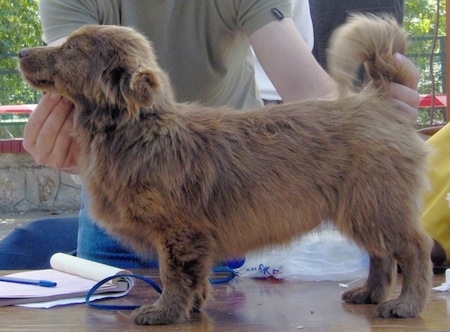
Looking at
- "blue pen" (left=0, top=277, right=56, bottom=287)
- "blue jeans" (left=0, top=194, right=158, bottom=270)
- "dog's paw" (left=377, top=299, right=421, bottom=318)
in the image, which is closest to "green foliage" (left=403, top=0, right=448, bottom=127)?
"blue jeans" (left=0, top=194, right=158, bottom=270)

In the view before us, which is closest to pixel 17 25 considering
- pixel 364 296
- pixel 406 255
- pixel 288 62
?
pixel 288 62

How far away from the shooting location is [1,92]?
11.3 meters

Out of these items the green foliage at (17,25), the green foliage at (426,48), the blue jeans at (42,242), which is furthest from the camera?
the green foliage at (17,25)

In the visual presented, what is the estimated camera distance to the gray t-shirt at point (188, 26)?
2.86 meters

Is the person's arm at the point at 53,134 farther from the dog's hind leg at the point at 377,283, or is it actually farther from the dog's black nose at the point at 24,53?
the dog's hind leg at the point at 377,283

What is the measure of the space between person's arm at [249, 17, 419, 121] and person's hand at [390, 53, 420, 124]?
0.53 meters

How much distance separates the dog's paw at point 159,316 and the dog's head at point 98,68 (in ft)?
1.51

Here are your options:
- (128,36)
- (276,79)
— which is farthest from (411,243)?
(276,79)

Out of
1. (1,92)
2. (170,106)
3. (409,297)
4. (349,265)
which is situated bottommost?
Result: (1,92)

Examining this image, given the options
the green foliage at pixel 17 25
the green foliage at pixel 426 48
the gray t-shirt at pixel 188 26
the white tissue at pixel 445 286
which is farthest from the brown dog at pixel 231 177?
the green foliage at pixel 17 25

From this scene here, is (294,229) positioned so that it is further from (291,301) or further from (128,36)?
(128,36)

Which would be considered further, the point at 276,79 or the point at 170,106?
the point at 276,79

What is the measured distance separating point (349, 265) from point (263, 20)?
2.78 ft

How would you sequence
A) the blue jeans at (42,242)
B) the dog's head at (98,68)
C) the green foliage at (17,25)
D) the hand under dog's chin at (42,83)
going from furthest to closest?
1. the green foliage at (17,25)
2. the blue jeans at (42,242)
3. the hand under dog's chin at (42,83)
4. the dog's head at (98,68)
